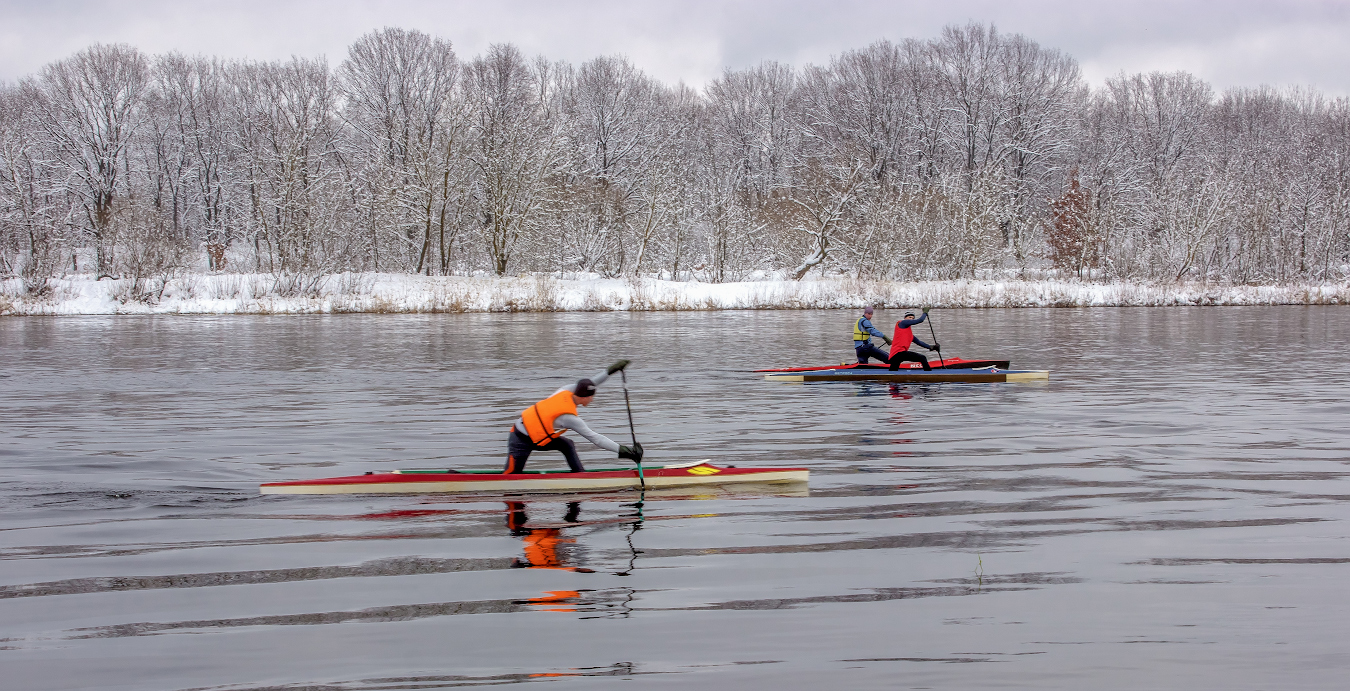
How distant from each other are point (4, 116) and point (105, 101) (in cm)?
504

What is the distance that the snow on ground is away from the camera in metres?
43.3

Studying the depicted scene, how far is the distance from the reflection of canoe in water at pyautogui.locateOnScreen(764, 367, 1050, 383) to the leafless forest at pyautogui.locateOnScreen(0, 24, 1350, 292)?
29.5 m

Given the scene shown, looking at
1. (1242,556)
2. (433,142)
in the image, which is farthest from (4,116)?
(1242,556)

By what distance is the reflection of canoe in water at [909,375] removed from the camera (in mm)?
19312

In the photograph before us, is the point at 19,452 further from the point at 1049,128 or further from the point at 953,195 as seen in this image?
the point at 1049,128

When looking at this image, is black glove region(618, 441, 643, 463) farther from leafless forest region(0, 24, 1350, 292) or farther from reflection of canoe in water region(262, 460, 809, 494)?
leafless forest region(0, 24, 1350, 292)

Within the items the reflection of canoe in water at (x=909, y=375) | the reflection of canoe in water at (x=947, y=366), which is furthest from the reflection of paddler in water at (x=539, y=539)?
the reflection of canoe in water at (x=947, y=366)

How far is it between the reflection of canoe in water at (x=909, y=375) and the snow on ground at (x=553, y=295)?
2460 cm

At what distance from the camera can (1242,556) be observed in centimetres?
754

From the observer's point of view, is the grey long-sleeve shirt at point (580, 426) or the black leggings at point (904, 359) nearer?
the grey long-sleeve shirt at point (580, 426)

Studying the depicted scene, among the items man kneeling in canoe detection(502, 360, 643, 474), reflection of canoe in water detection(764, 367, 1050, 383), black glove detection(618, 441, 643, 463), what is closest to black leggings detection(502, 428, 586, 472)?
man kneeling in canoe detection(502, 360, 643, 474)

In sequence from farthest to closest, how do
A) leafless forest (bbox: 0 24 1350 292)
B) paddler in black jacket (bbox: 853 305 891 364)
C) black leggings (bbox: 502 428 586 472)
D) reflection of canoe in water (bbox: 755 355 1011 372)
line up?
leafless forest (bbox: 0 24 1350 292)
paddler in black jacket (bbox: 853 305 891 364)
reflection of canoe in water (bbox: 755 355 1011 372)
black leggings (bbox: 502 428 586 472)

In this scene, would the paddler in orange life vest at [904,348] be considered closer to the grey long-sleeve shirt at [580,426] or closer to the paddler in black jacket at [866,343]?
the paddler in black jacket at [866,343]

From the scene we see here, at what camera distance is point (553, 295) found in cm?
4475
